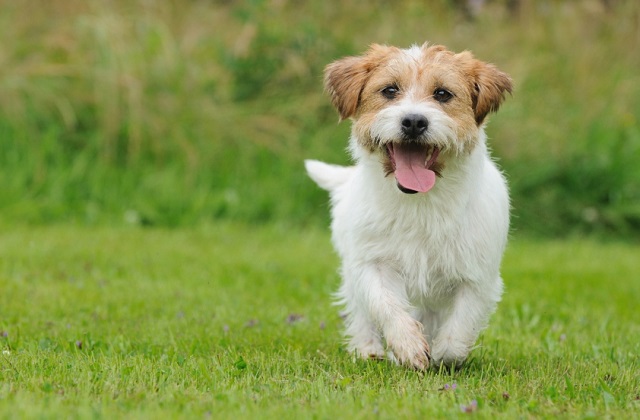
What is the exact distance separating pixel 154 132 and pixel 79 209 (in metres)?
1.14

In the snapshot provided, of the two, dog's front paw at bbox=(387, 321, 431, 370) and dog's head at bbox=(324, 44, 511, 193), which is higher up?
dog's head at bbox=(324, 44, 511, 193)

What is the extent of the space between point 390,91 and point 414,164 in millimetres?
381

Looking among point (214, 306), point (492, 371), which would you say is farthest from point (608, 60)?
point (492, 371)

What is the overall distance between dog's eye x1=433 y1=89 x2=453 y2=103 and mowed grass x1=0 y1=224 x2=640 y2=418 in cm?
119

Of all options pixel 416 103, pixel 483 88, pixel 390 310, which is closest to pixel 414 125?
pixel 416 103

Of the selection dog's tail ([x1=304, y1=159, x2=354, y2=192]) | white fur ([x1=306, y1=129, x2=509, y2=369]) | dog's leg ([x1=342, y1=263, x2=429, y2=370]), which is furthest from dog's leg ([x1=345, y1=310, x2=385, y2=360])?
dog's tail ([x1=304, y1=159, x2=354, y2=192])

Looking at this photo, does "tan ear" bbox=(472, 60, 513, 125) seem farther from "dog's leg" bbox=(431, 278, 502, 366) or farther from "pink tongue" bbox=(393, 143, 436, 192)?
"dog's leg" bbox=(431, 278, 502, 366)

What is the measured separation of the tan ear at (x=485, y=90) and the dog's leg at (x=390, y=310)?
2.74 ft

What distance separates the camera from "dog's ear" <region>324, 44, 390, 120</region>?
15.6 ft

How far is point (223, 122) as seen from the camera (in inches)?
398

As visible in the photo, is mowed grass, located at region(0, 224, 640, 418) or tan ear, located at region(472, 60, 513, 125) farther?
tan ear, located at region(472, 60, 513, 125)

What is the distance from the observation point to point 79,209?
9203 mm

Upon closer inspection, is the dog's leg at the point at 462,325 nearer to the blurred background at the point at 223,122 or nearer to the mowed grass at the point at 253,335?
the mowed grass at the point at 253,335

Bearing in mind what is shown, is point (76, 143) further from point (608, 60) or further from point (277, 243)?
point (608, 60)
